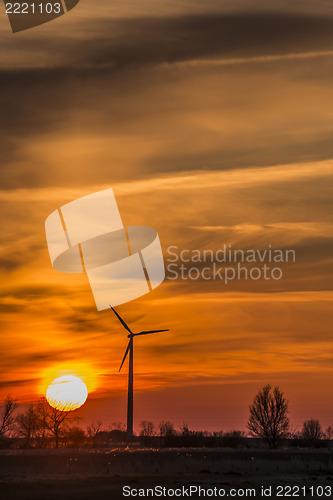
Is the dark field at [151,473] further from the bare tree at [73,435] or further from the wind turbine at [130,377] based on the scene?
the bare tree at [73,435]

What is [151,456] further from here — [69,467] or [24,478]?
[24,478]

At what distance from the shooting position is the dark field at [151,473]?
62625 mm

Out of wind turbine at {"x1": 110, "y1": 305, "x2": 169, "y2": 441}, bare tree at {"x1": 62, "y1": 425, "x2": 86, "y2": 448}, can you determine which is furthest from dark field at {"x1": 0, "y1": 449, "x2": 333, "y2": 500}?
bare tree at {"x1": 62, "y1": 425, "x2": 86, "y2": 448}

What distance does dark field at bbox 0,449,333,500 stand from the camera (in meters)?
62.6

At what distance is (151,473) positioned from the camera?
77.8 metres

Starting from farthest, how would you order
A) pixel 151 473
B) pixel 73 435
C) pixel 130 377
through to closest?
pixel 73 435, pixel 130 377, pixel 151 473

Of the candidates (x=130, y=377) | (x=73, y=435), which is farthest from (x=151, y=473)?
(x=73, y=435)

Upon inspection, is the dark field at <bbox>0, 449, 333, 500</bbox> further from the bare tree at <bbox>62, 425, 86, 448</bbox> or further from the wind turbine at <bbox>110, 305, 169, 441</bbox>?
the bare tree at <bbox>62, 425, 86, 448</bbox>

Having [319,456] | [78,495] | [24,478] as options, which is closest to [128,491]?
[78,495]

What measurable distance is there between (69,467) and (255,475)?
2036cm

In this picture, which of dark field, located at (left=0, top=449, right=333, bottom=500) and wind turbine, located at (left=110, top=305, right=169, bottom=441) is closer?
dark field, located at (left=0, top=449, right=333, bottom=500)

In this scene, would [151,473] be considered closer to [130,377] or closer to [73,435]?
[130,377]

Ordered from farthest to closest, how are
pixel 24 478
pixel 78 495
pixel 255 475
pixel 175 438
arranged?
pixel 175 438
pixel 255 475
pixel 24 478
pixel 78 495

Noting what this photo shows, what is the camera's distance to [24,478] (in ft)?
230
